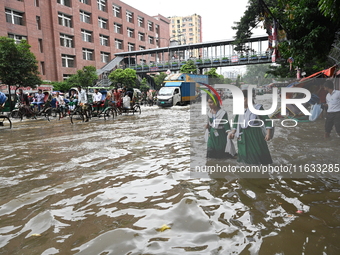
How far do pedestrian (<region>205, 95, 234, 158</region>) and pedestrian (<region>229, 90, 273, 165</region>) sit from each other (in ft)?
0.71

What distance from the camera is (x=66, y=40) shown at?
42625mm

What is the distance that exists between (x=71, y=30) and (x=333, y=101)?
42846 millimetres

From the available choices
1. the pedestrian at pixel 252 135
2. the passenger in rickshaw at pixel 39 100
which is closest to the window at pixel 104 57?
the passenger in rickshaw at pixel 39 100

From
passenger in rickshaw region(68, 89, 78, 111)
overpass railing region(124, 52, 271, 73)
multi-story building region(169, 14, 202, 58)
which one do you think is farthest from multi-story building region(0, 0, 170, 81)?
multi-story building region(169, 14, 202, 58)

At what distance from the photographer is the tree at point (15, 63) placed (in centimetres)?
1955

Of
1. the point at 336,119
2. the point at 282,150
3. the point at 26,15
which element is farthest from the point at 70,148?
the point at 26,15

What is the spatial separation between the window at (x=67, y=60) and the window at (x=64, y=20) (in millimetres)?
4482

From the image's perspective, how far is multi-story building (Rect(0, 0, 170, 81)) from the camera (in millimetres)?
34938

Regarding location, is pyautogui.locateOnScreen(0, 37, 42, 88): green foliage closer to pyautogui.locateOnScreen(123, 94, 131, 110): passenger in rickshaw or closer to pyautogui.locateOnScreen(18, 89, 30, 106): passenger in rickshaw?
pyautogui.locateOnScreen(18, 89, 30, 106): passenger in rickshaw

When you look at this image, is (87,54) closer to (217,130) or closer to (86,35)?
(86,35)

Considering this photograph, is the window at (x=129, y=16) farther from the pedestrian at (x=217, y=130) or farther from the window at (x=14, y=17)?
the pedestrian at (x=217, y=130)

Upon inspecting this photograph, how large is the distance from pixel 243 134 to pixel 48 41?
40313 mm

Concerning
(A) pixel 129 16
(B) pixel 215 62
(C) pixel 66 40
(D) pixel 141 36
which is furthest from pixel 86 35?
(B) pixel 215 62

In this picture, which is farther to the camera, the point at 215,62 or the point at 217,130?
the point at 215,62
